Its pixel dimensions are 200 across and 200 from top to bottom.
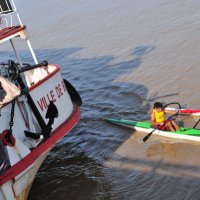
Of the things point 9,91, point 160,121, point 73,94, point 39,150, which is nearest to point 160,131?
point 160,121

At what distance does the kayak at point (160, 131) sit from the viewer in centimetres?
960

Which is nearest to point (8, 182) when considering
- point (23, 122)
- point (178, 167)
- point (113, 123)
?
point (23, 122)

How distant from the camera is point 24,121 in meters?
7.51

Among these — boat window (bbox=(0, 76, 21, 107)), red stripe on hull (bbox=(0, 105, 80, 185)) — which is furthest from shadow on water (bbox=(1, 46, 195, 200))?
boat window (bbox=(0, 76, 21, 107))

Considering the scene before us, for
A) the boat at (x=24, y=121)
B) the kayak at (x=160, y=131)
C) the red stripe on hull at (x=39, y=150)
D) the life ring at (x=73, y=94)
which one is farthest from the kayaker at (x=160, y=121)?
the boat at (x=24, y=121)

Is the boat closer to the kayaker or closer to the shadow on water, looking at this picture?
the shadow on water

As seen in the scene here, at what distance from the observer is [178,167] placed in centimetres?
891

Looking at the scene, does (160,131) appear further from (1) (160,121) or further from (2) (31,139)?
(2) (31,139)

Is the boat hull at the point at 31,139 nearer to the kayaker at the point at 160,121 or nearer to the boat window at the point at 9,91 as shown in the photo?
the boat window at the point at 9,91

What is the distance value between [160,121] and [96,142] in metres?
1.71

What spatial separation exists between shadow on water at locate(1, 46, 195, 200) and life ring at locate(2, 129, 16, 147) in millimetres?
2310

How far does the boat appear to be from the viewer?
707 cm

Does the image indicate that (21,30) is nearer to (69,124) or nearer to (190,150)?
(69,124)

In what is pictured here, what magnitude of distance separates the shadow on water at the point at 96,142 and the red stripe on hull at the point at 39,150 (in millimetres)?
1548
